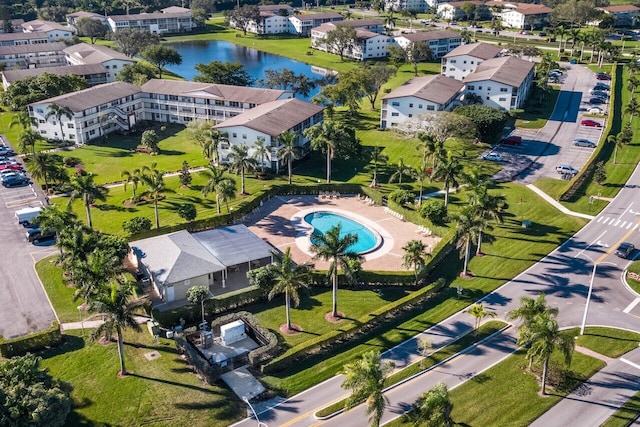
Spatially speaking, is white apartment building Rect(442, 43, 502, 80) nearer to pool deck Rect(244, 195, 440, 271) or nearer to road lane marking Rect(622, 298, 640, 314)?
pool deck Rect(244, 195, 440, 271)

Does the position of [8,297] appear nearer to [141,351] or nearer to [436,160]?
[141,351]

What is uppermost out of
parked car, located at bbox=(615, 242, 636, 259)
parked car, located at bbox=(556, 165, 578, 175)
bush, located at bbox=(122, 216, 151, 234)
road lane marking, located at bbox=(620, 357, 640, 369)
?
parked car, located at bbox=(556, 165, 578, 175)

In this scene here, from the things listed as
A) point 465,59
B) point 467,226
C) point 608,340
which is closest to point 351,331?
Result: point 467,226

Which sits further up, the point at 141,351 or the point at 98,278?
the point at 98,278

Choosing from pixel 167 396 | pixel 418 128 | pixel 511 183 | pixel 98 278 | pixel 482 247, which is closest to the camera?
pixel 167 396

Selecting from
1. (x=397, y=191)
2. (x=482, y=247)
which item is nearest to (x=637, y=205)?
(x=482, y=247)

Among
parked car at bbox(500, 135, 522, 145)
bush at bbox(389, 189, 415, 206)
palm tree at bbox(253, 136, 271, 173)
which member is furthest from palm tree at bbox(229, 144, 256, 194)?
parked car at bbox(500, 135, 522, 145)
